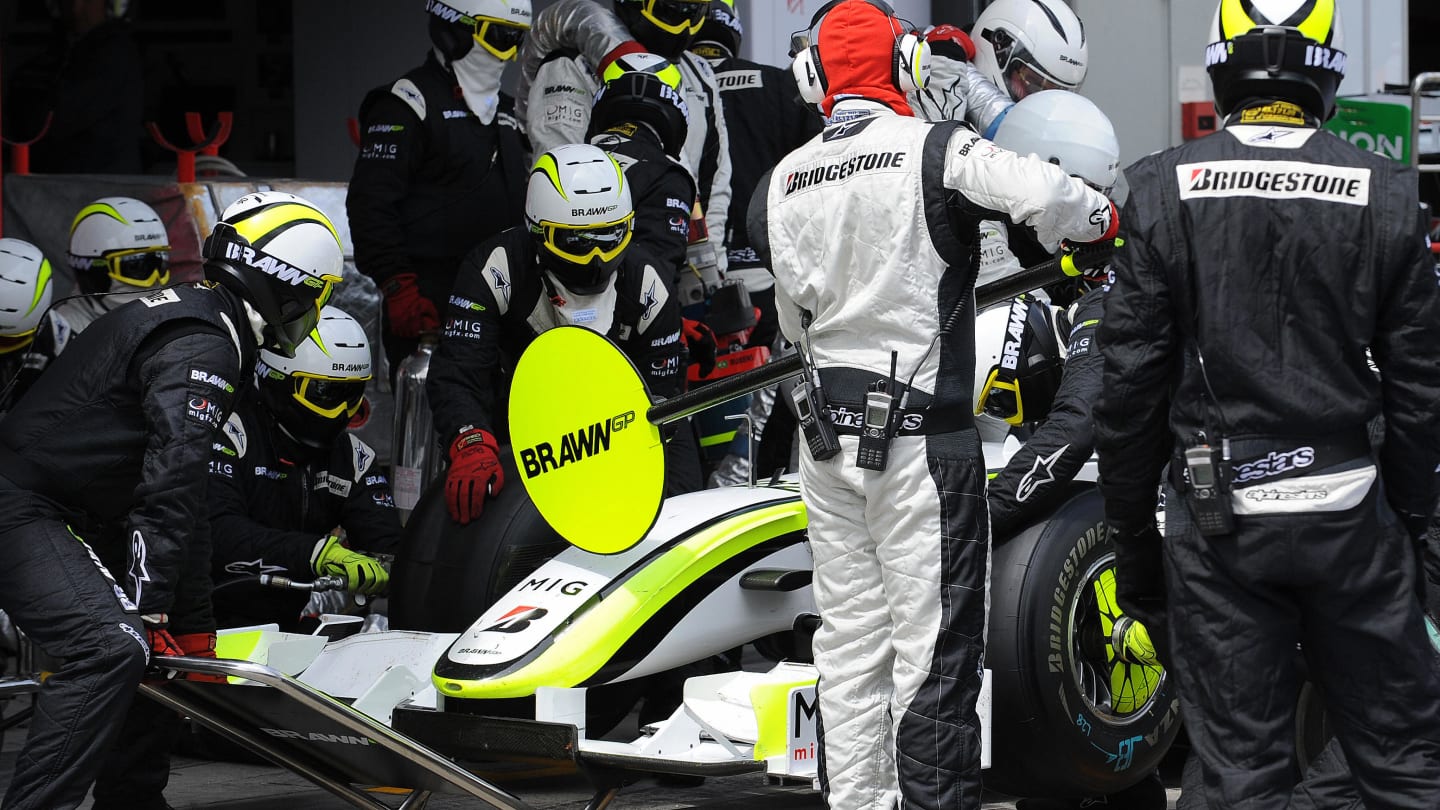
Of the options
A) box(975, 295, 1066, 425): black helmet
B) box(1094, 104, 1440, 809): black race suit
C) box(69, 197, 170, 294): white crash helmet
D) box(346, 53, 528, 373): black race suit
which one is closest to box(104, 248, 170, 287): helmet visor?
box(69, 197, 170, 294): white crash helmet

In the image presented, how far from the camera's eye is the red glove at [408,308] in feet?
22.2

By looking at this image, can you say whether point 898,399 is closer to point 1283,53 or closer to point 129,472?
point 1283,53

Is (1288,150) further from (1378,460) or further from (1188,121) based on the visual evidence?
(1188,121)

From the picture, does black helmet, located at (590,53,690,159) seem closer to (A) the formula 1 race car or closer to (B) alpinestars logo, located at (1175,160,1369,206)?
(A) the formula 1 race car

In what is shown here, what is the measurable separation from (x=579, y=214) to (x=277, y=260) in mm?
1361

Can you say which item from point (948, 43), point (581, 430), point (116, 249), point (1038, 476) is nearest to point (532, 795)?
point (581, 430)

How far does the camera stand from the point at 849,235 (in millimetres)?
4270

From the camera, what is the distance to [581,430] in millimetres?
5152

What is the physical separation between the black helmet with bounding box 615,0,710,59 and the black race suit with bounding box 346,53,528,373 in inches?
24.9

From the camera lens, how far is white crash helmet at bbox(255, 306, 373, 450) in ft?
20.3

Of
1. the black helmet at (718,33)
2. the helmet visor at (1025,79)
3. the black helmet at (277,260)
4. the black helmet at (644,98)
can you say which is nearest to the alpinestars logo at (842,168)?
the black helmet at (277,260)

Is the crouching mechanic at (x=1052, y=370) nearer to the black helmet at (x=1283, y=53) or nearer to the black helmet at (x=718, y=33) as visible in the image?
the black helmet at (x=1283, y=53)

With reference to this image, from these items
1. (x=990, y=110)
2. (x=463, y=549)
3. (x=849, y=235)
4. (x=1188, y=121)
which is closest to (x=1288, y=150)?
(x=849, y=235)

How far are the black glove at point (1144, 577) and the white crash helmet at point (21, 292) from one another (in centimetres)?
495
